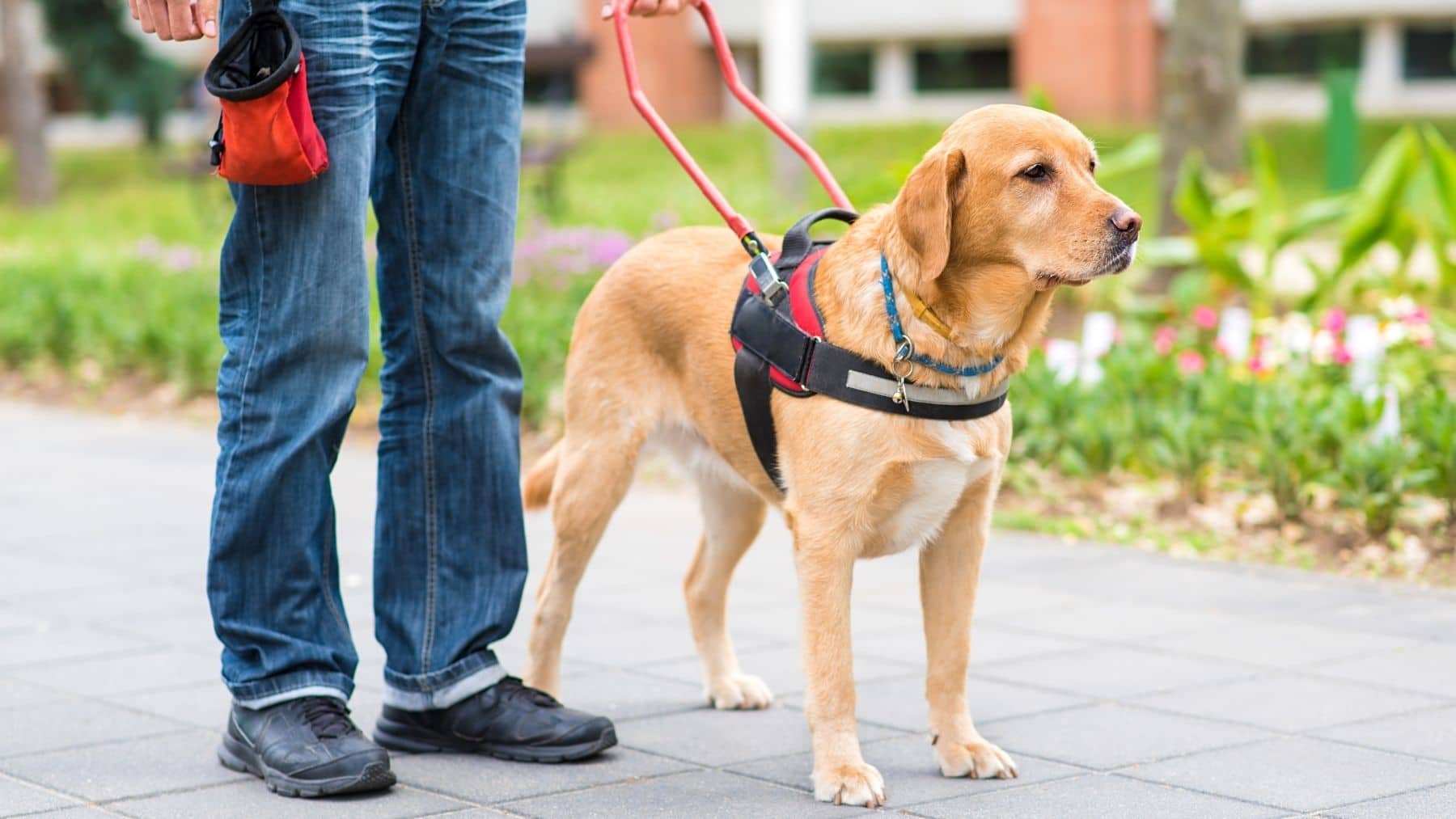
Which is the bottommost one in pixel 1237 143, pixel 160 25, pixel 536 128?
pixel 536 128

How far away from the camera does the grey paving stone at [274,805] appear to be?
10.5 feet

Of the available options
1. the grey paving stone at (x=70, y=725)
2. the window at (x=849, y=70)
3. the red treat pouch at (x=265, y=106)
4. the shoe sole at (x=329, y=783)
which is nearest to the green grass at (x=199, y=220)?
the red treat pouch at (x=265, y=106)

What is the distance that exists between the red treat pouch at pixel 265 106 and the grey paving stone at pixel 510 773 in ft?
4.04

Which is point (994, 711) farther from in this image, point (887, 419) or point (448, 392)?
point (448, 392)

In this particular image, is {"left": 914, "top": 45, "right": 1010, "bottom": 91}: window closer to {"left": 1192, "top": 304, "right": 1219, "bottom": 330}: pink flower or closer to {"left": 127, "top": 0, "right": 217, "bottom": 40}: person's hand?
{"left": 1192, "top": 304, "right": 1219, "bottom": 330}: pink flower

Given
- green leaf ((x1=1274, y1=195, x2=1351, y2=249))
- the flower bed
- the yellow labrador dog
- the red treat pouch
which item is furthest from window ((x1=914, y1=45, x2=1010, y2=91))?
the red treat pouch

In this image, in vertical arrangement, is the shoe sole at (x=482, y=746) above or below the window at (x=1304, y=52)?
above

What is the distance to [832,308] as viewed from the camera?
11.1 feet

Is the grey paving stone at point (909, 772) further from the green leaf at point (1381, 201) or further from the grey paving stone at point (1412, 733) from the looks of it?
the green leaf at point (1381, 201)

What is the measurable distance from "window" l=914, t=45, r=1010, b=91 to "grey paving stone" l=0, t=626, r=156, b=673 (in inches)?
1168

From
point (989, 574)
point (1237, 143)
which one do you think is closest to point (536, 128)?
point (1237, 143)

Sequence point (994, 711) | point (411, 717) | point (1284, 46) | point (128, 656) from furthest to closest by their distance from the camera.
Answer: point (1284, 46), point (128, 656), point (994, 711), point (411, 717)

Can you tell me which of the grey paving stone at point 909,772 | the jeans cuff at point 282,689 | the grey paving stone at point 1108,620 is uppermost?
the jeans cuff at point 282,689

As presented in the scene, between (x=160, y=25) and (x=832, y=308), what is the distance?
4.50 feet
